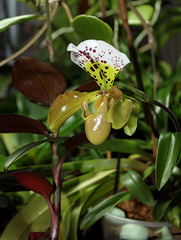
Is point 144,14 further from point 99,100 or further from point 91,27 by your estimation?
point 99,100

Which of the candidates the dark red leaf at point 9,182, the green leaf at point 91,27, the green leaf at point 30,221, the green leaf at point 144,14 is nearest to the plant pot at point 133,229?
the green leaf at point 30,221

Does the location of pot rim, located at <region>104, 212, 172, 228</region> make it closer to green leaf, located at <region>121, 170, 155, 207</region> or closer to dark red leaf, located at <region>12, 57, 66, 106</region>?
green leaf, located at <region>121, 170, 155, 207</region>

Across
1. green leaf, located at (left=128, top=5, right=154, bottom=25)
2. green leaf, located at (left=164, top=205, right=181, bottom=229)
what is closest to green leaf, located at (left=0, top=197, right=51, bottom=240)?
green leaf, located at (left=164, top=205, right=181, bottom=229)

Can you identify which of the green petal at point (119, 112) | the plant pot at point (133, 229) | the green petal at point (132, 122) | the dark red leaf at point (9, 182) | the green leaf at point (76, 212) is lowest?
the plant pot at point (133, 229)

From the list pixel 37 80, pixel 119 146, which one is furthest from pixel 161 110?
pixel 37 80

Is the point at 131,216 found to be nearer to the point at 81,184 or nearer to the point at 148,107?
the point at 81,184

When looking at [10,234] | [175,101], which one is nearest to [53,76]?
[10,234]

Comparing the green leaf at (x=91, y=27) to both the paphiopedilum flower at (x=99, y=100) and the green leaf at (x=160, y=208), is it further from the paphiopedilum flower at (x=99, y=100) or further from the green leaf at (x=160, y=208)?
the green leaf at (x=160, y=208)

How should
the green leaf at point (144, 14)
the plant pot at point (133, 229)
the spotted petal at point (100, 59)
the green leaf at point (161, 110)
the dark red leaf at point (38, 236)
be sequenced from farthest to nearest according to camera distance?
the green leaf at point (144, 14) < the green leaf at point (161, 110) < the plant pot at point (133, 229) < the dark red leaf at point (38, 236) < the spotted petal at point (100, 59)

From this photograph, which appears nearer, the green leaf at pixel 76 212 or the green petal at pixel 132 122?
the green petal at pixel 132 122
